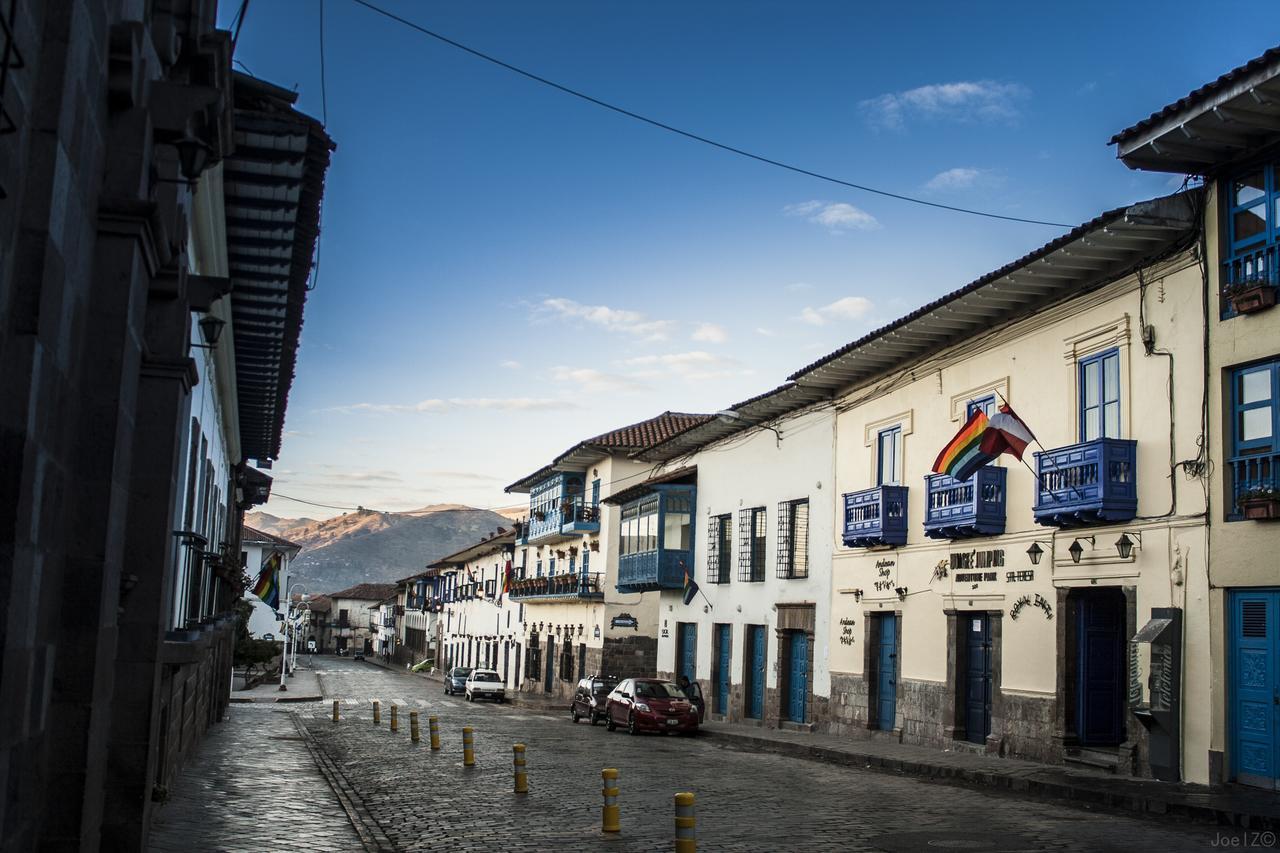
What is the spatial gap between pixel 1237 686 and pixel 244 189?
43.3ft

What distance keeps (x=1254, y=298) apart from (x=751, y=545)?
1887cm

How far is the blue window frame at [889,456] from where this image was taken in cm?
2488

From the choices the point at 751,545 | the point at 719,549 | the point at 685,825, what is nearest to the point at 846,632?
the point at 751,545

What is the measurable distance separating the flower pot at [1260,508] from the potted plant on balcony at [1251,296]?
2.41 metres

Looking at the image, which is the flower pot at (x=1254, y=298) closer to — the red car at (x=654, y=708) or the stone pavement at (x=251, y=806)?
the stone pavement at (x=251, y=806)

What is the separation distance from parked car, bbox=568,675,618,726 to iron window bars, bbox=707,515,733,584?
13.9 ft

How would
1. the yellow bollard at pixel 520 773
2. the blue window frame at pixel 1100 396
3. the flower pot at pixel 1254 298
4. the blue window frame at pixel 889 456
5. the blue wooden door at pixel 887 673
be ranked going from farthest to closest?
1. the blue window frame at pixel 889 456
2. the blue wooden door at pixel 887 673
3. the blue window frame at pixel 1100 396
4. the yellow bollard at pixel 520 773
5. the flower pot at pixel 1254 298

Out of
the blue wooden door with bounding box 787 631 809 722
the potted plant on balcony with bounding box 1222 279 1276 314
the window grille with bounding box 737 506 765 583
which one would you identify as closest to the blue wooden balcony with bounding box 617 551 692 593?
the window grille with bounding box 737 506 765 583

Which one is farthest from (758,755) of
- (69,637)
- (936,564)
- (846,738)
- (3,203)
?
(3,203)

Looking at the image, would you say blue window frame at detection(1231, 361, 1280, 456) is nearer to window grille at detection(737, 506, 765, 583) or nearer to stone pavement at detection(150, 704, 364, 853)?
stone pavement at detection(150, 704, 364, 853)

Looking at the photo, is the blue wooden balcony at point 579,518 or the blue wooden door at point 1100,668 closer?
the blue wooden door at point 1100,668

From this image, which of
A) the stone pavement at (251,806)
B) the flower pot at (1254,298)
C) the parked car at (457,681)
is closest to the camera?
the stone pavement at (251,806)

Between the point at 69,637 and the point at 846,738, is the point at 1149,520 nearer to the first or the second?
the point at 846,738

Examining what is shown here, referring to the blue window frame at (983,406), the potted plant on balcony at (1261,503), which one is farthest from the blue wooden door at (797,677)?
the potted plant on balcony at (1261,503)
